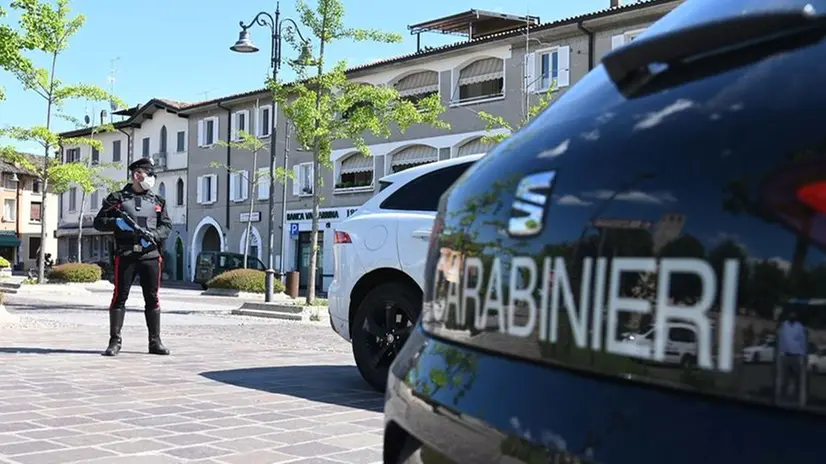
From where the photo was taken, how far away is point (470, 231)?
1.59 metres

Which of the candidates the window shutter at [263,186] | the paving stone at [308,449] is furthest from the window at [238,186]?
the paving stone at [308,449]

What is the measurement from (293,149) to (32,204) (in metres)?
44.8

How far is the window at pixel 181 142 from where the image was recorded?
159ft

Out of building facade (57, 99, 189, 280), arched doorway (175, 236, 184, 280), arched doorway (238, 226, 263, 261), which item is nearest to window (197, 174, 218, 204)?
building facade (57, 99, 189, 280)

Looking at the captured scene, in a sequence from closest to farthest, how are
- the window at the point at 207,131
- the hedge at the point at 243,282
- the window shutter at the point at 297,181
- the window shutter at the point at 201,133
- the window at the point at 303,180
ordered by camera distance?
the hedge at the point at 243,282, the window at the point at 303,180, the window shutter at the point at 297,181, the window at the point at 207,131, the window shutter at the point at 201,133

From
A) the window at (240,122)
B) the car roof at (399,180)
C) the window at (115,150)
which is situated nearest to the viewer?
the car roof at (399,180)

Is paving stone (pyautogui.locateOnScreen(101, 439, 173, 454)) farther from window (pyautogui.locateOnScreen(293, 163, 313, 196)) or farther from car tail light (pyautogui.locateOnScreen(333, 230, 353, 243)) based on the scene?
window (pyautogui.locateOnScreen(293, 163, 313, 196))

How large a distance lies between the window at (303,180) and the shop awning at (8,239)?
40.1m

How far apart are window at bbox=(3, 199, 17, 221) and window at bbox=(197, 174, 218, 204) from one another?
34929 mm

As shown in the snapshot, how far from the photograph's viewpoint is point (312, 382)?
6855 mm

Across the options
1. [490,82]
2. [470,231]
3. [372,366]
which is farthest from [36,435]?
[490,82]

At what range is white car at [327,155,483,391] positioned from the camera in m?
6.02

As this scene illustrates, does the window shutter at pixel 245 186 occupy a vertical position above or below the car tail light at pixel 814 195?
above

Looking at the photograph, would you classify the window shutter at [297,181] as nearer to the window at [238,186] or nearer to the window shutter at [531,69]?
the window at [238,186]
